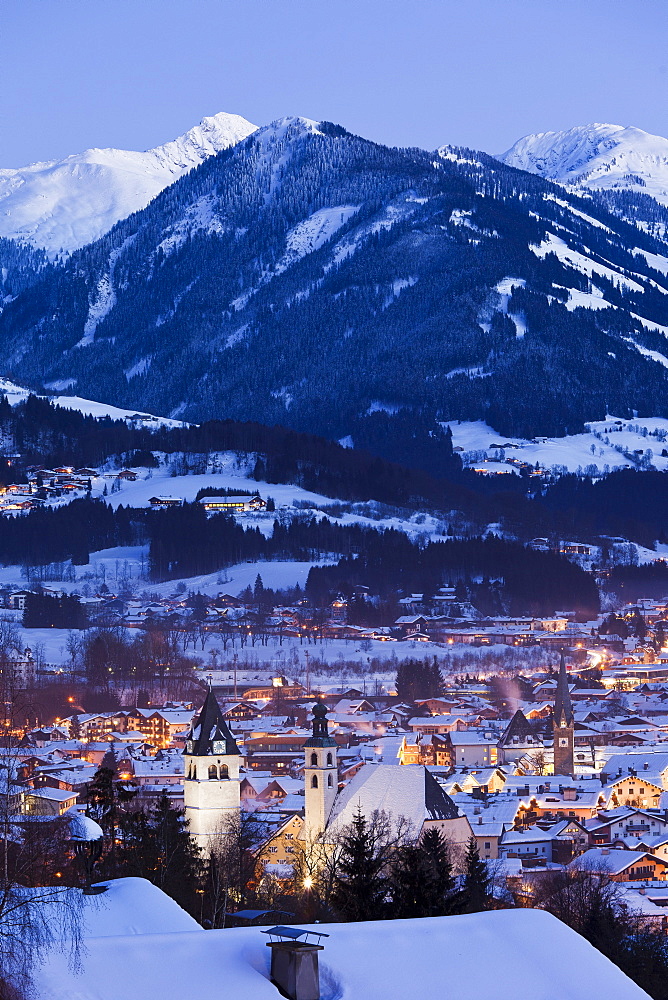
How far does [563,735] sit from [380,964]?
304 feet

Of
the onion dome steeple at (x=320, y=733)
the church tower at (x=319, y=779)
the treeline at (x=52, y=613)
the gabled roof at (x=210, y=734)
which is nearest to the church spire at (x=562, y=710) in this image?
the onion dome steeple at (x=320, y=733)

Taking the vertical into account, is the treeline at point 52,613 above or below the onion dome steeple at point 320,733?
above

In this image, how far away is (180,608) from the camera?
192000 millimetres

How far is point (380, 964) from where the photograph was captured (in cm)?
2522

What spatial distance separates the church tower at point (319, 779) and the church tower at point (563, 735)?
45.4m

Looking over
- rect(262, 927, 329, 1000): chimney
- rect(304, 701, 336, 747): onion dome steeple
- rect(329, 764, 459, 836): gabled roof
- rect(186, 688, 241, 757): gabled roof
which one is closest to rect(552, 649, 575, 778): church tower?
rect(304, 701, 336, 747): onion dome steeple

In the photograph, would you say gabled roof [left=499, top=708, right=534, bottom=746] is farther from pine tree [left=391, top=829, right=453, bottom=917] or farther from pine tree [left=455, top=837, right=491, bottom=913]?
pine tree [left=391, top=829, right=453, bottom=917]

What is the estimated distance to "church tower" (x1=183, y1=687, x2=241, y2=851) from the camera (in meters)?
65.3

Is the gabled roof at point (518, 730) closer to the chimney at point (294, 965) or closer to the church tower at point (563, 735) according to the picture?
the church tower at point (563, 735)

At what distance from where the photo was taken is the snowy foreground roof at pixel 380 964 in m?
24.0

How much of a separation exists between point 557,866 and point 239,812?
14467mm

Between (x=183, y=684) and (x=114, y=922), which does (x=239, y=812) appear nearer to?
(x=114, y=922)

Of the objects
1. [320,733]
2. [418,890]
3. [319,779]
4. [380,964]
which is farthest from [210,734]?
[380,964]

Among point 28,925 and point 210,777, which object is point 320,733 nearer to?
point 210,777
